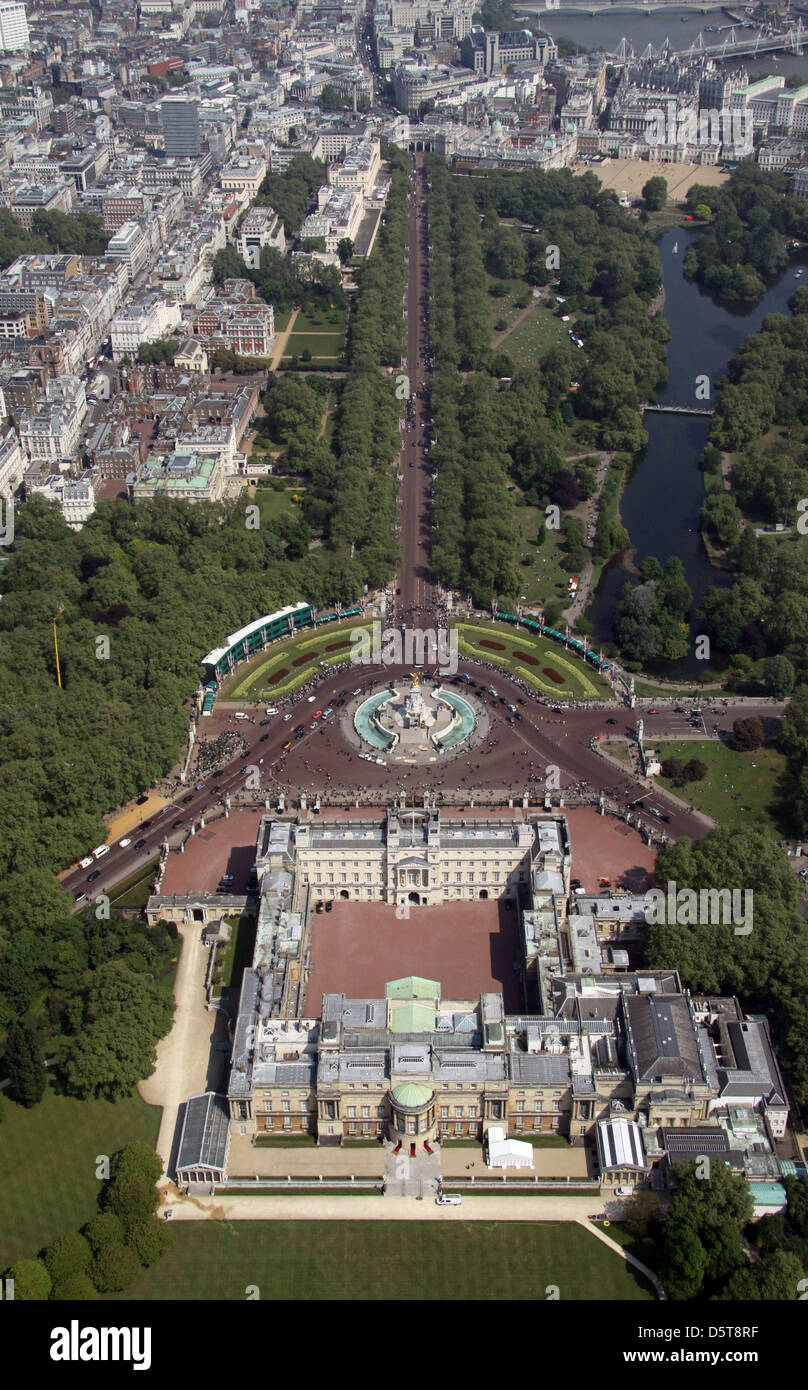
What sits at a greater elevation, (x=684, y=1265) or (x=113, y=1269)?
(x=684, y=1265)

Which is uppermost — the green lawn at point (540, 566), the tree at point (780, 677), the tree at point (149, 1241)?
the green lawn at point (540, 566)

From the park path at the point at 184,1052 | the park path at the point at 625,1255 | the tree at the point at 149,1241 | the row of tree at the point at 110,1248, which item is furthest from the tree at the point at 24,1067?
the park path at the point at 625,1255

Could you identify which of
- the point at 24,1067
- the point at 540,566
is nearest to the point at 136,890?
the point at 24,1067

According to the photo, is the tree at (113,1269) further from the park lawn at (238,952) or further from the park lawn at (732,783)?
the park lawn at (732,783)

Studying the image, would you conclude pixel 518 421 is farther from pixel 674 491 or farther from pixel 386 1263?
pixel 386 1263

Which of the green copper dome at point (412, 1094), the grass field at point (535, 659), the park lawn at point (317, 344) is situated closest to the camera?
the green copper dome at point (412, 1094)

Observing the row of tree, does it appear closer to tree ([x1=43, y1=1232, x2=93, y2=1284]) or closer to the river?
tree ([x1=43, y1=1232, x2=93, y2=1284])
